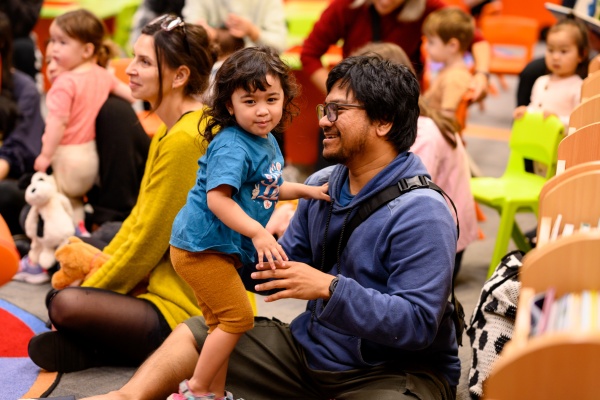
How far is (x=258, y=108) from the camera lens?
225 centimetres

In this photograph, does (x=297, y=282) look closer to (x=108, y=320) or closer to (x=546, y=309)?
(x=546, y=309)

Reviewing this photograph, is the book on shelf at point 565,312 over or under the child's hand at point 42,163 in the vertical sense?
over

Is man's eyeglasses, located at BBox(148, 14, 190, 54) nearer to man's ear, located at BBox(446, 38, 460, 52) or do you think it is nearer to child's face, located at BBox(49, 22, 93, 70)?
child's face, located at BBox(49, 22, 93, 70)

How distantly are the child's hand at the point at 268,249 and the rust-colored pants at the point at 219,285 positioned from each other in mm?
207

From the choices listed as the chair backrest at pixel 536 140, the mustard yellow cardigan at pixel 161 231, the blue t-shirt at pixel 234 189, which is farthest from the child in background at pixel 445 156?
the blue t-shirt at pixel 234 189

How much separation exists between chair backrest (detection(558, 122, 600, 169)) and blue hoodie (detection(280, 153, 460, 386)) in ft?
1.29

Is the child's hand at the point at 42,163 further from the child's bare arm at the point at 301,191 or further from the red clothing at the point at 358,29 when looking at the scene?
the child's bare arm at the point at 301,191

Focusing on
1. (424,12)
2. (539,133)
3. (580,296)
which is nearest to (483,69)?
(424,12)

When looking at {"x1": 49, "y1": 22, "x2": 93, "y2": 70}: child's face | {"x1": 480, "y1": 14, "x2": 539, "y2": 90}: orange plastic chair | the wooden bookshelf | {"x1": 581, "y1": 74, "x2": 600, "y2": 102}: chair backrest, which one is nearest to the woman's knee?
{"x1": 49, "y1": 22, "x2": 93, "y2": 70}: child's face

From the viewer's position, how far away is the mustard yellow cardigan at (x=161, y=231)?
2775 millimetres

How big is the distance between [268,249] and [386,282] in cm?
35

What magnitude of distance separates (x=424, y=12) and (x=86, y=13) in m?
1.69

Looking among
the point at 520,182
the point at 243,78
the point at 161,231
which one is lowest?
the point at 520,182

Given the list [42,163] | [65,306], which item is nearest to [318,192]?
[65,306]
